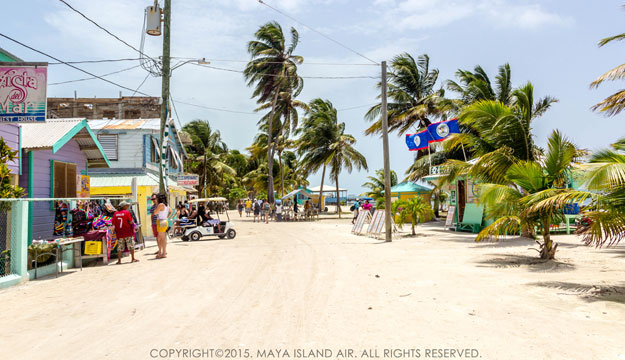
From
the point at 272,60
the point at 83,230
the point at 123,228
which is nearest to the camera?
the point at 83,230

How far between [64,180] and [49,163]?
3.29 ft

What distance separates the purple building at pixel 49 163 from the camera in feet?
37.8

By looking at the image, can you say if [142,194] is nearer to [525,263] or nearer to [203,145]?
[525,263]

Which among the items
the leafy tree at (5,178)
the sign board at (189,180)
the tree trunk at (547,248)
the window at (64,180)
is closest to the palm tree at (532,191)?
the tree trunk at (547,248)

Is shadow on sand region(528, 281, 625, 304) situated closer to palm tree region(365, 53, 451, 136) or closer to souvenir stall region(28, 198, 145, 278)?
souvenir stall region(28, 198, 145, 278)

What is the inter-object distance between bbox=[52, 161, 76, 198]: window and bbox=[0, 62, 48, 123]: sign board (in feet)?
12.5

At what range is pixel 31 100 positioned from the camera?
9.37 m

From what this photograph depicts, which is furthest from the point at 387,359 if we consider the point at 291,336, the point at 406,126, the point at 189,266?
the point at 406,126

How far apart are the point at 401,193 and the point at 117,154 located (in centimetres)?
1607

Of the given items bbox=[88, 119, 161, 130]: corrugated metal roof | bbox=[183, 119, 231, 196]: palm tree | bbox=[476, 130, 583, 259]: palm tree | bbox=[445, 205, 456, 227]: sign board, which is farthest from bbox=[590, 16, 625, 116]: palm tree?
bbox=[183, 119, 231, 196]: palm tree

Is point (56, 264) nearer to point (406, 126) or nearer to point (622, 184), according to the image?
point (622, 184)

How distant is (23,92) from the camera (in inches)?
370

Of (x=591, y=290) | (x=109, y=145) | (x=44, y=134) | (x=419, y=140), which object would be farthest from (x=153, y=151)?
(x=591, y=290)

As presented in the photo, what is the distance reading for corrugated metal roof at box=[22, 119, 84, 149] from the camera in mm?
11453
